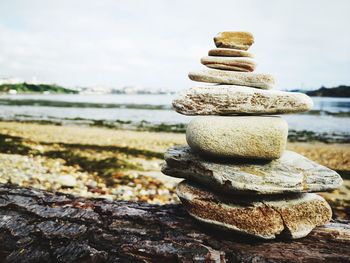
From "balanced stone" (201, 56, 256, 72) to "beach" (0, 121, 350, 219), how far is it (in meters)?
4.75

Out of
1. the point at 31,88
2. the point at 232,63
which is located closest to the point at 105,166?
the point at 232,63

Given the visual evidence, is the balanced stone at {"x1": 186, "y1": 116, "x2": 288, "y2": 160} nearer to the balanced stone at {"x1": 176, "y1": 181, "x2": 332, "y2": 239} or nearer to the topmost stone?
the balanced stone at {"x1": 176, "y1": 181, "x2": 332, "y2": 239}

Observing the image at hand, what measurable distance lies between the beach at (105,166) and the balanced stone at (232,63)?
4.75 meters

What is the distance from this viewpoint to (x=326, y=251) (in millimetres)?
3441

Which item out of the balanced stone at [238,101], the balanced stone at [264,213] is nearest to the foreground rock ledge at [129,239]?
the balanced stone at [264,213]

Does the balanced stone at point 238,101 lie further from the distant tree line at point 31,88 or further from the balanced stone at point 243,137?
the distant tree line at point 31,88

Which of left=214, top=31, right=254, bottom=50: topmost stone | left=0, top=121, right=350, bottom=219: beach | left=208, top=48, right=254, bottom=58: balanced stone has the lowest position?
left=0, top=121, right=350, bottom=219: beach

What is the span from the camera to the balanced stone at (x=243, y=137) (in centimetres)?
360

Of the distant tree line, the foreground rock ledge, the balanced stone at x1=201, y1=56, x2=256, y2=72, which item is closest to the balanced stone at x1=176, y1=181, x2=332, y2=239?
the foreground rock ledge

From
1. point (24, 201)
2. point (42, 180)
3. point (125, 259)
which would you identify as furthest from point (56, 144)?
point (125, 259)

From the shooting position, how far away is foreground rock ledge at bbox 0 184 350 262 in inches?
131

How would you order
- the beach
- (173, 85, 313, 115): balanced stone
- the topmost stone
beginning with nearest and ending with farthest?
(173, 85, 313, 115): balanced stone, the topmost stone, the beach

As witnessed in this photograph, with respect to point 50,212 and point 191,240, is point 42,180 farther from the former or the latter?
point 191,240

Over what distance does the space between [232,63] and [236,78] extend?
21cm
